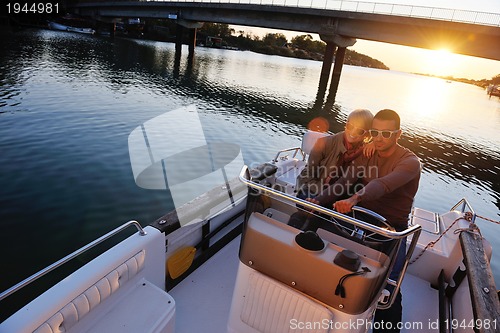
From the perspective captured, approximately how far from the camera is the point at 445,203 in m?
11.4

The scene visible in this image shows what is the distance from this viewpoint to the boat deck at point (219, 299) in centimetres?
320

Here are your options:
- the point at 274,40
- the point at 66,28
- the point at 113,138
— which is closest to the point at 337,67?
the point at 113,138

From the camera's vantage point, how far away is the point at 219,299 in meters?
3.50

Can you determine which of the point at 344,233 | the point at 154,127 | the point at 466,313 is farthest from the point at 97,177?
the point at 466,313

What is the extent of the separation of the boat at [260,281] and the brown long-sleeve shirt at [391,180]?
0.40 meters

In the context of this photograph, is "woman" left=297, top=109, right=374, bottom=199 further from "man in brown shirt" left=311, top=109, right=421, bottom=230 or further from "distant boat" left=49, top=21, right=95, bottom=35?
"distant boat" left=49, top=21, right=95, bottom=35

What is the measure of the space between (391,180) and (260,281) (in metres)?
1.57

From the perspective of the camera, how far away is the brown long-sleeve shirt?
3043mm

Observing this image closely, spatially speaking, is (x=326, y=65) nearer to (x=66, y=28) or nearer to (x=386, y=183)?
(x=386, y=183)


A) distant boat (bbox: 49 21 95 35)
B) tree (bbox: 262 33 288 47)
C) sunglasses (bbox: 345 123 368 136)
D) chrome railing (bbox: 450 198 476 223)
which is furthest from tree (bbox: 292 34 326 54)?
sunglasses (bbox: 345 123 368 136)

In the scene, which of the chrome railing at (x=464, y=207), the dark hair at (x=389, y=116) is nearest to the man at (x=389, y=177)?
the dark hair at (x=389, y=116)

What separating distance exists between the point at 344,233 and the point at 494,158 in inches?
793

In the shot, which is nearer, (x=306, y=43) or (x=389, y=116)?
(x=389, y=116)

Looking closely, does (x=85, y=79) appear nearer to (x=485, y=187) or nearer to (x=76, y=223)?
(x=76, y=223)
